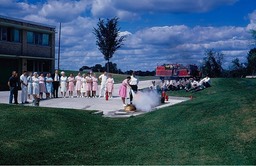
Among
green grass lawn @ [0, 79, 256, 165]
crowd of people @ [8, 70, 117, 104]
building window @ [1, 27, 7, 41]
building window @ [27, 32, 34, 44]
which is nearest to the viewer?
green grass lawn @ [0, 79, 256, 165]

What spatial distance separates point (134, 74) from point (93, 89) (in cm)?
525

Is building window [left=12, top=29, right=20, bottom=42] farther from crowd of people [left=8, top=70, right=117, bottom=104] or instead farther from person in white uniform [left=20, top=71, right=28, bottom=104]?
person in white uniform [left=20, top=71, right=28, bottom=104]

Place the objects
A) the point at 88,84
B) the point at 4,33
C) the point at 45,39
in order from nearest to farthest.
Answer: the point at 88,84 < the point at 4,33 < the point at 45,39

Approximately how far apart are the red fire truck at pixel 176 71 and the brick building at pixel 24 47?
39.9ft

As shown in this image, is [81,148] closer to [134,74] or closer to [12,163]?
[12,163]

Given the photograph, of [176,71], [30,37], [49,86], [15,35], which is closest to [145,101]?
[49,86]

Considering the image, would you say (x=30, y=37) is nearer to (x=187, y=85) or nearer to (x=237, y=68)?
(x=187, y=85)

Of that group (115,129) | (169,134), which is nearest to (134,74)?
(115,129)

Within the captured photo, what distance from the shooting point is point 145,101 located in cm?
2117

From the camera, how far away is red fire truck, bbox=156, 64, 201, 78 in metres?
40.5

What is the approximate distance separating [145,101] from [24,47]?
20964mm

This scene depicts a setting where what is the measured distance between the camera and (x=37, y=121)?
1376 centimetres

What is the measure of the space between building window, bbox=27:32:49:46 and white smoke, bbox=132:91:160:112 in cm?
2041

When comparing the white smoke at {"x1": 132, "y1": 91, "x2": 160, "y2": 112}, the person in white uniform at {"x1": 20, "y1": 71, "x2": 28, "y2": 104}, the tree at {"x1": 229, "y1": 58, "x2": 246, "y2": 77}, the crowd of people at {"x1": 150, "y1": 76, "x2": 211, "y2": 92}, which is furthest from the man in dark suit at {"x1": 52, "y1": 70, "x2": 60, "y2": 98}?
the tree at {"x1": 229, "y1": 58, "x2": 246, "y2": 77}
